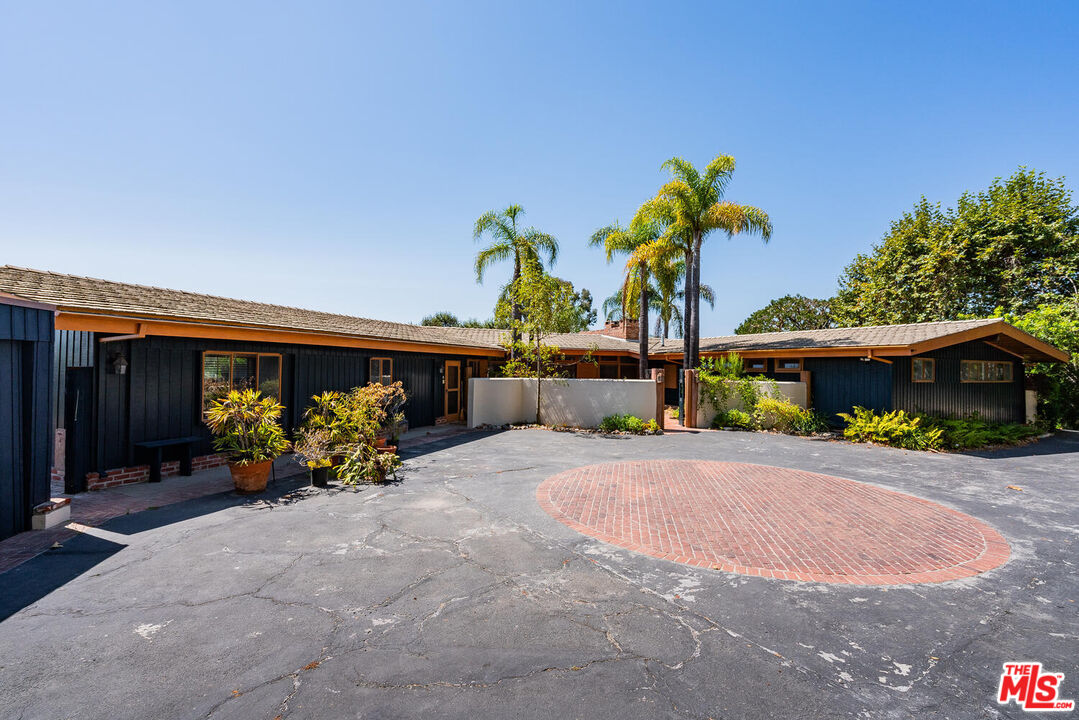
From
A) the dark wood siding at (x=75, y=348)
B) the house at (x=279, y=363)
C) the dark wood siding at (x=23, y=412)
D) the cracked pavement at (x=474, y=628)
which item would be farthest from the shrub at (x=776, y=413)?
the dark wood siding at (x=75, y=348)

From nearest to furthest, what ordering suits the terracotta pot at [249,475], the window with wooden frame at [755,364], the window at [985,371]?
the terracotta pot at [249,475], the window at [985,371], the window with wooden frame at [755,364]

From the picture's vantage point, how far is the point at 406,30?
32.0 ft

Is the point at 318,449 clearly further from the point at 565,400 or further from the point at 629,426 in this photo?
the point at 629,426

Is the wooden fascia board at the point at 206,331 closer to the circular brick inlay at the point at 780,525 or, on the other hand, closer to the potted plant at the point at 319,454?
the potted plant at the point at 319,454

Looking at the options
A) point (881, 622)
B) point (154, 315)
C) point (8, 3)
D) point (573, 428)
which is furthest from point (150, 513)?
point (573, 428)

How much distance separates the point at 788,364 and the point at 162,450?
18.8m

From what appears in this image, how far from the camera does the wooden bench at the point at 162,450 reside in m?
7.79

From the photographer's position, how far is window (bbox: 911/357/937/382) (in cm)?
1417

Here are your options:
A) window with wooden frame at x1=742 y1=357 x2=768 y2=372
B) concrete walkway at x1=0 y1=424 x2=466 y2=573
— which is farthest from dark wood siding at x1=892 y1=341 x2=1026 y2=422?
concrete walkway at x1=0 y1=424 x2=466 y2=573

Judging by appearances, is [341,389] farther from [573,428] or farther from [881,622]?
[881,622]

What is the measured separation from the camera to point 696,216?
1722cm

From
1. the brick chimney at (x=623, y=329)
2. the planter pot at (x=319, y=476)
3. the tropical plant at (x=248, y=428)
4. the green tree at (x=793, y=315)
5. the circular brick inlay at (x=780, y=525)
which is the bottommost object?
the circular brick inlay at (x=780, y=525)

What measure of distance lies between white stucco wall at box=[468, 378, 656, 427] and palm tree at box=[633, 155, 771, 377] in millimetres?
3490

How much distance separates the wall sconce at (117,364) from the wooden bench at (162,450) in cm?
130
